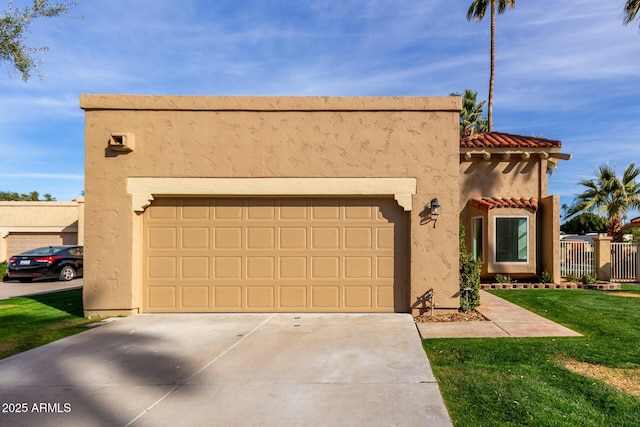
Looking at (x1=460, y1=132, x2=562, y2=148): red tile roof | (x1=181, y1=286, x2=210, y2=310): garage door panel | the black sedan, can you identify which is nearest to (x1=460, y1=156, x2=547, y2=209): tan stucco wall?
(x1=460, y1=132, x2=562, y2=148): red tile roof

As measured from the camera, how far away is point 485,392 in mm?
4246

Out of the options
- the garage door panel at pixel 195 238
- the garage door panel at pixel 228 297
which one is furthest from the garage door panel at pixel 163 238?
the garage door panel at pixel 228 297

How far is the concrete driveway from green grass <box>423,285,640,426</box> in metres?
0.31

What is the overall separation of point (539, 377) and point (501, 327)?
241 centimetres

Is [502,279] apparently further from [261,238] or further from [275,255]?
[261,238]

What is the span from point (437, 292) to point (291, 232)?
132 inches

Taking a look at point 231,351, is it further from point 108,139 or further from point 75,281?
point 75,281

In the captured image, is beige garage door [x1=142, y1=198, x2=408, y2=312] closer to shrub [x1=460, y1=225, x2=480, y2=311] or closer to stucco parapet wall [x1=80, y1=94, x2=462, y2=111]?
shrub [x1=460, y1=225, x2=480, y2=311]

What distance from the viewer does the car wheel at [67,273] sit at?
14938mm

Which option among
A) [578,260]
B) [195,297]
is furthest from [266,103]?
[578,260]

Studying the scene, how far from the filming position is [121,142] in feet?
26.5

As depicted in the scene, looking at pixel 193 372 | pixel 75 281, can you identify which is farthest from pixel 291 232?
pixel 75 281

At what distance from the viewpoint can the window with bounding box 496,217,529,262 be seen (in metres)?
12.2

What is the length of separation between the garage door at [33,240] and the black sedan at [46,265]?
17.4 ft
